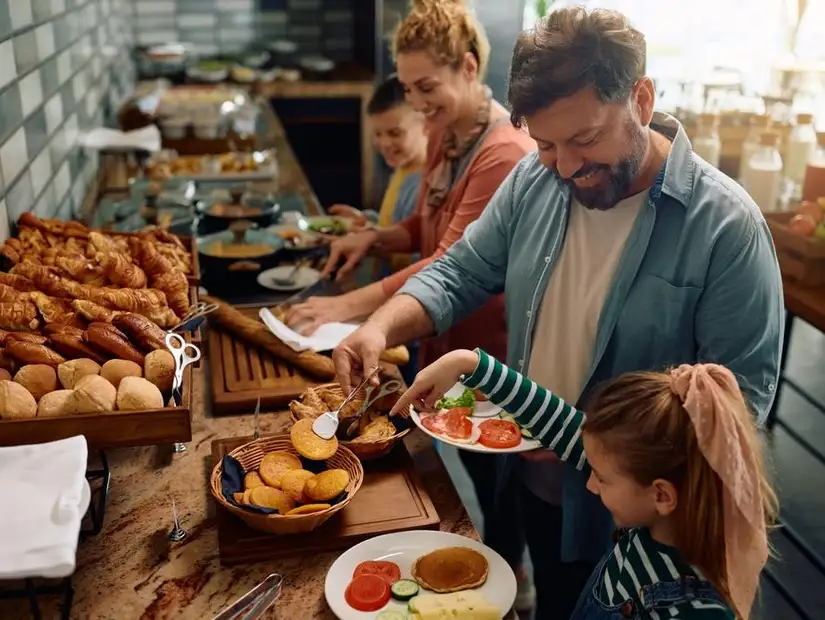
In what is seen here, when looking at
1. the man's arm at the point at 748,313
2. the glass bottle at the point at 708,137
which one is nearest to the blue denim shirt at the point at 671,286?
the man's arm at the point at 748,313

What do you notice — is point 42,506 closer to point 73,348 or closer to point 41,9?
point 73,348

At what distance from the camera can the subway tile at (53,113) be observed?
2377 mm

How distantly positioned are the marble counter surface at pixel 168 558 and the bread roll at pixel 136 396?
208 mm

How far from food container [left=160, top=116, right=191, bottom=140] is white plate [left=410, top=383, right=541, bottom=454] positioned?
8.96 ft

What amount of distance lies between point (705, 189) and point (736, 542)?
61 centimetres

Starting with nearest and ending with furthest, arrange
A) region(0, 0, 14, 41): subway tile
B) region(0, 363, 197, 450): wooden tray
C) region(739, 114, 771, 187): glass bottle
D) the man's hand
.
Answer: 1. region(0, 363, 197, 450): wooden tray
2. the man's hand
3. region(0, 0, 14, 41): subway tile
4. region(739, 114, 771, 187): glass bottle

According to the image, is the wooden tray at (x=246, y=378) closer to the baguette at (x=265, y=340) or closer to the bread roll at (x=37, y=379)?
the baguette at (x=265, y=340)

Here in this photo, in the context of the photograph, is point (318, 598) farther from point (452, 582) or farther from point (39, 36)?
point (39, 36)

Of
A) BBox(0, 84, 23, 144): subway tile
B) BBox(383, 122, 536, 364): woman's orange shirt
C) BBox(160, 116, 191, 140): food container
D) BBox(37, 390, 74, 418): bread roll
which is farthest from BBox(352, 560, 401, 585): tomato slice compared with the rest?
BBox(160, 116, 191, 140): food container

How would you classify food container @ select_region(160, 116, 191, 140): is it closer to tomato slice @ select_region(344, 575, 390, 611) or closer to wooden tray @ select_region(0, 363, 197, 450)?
wooden tray @ select_region(0, 363, 197, 450)

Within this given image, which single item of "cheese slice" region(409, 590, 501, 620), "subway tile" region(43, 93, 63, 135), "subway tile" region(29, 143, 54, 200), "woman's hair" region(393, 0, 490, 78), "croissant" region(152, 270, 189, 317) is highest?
"woman's hair" region(393, 0, 490, 78)

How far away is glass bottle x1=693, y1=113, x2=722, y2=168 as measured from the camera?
309 cm

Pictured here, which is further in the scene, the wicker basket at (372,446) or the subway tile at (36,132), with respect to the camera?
the subway tile at (36,132)

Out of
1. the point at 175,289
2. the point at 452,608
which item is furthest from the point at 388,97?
the point at 452,608
